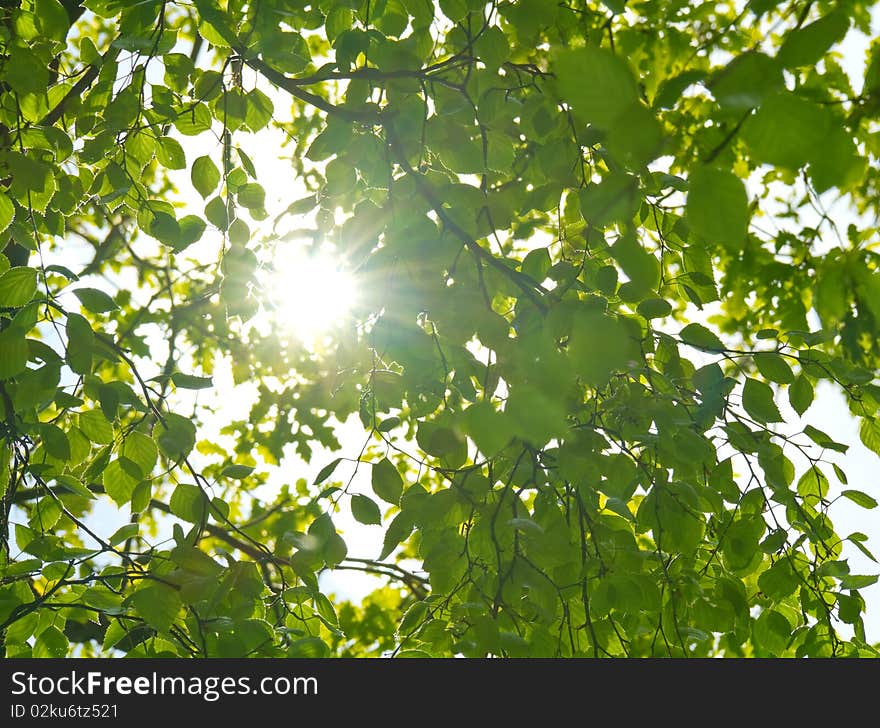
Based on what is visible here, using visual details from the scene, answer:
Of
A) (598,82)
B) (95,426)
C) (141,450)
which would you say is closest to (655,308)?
(598,82)

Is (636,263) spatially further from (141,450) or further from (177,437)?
(141,450)

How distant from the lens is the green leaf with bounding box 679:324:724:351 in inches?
70.2

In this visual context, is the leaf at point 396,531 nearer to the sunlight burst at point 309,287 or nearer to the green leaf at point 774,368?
the sunlight burst at point 309,287

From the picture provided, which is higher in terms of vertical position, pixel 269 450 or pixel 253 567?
pixel 269 450

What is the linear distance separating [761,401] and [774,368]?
150mm

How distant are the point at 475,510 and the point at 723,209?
3.87ft

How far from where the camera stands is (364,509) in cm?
163

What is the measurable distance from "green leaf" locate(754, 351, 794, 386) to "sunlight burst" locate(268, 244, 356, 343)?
1.06 metres

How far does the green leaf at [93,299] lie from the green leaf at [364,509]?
671 millimetres

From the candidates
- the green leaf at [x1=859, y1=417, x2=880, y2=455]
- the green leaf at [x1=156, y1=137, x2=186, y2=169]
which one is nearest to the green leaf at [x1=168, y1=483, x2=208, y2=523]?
the green leaf at [x1=156, y1=137, x2=186, y2=169]
